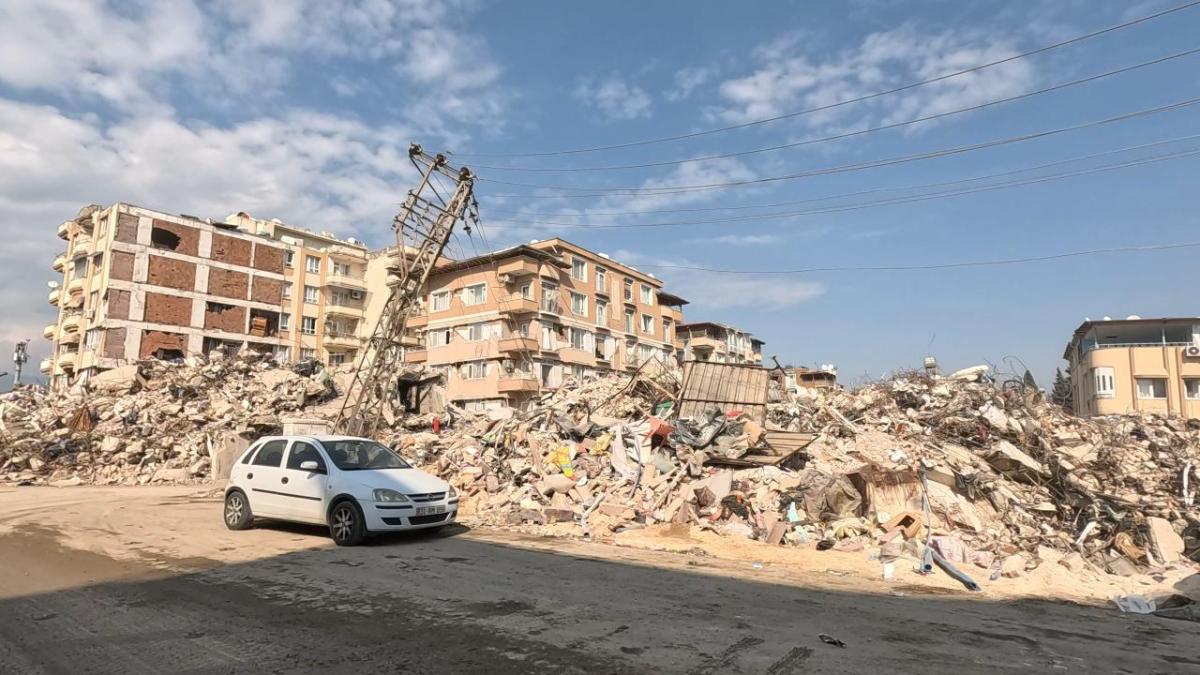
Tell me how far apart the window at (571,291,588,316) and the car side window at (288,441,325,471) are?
144 feet

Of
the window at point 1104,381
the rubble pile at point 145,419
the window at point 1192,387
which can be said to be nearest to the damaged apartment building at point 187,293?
the rubble pile at point 145,419

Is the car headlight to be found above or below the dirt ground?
above

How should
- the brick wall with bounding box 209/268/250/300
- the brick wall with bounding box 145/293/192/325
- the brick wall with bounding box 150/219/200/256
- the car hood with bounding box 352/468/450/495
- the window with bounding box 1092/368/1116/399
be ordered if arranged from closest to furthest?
the car hood with bounding box 352/468/450/495, the window with bounding box 1092/368/1116/399, the brick wall with bounding box 145/293/192/325, the brick wall with bounding box 150/219/200/256, the brick wall with bounding box 209/268/250/300

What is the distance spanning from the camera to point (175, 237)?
2223 inches

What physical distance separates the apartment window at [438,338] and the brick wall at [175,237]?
892 inches

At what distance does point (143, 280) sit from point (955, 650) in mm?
62937

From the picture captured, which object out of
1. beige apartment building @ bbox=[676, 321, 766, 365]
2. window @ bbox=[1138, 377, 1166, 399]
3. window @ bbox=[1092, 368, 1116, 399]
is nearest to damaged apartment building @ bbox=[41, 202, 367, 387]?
beige apartment building @ bbox=[676, 321, 766, 365]

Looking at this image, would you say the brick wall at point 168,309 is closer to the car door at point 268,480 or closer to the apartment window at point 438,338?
the apartment window at point 438,338

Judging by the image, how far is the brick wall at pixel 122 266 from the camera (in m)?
51.7

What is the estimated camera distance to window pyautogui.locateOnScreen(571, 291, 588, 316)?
54781 mm

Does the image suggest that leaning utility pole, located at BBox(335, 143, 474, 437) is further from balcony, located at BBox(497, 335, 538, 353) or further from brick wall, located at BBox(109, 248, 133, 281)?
brick wall, located at BBox(109, 248, 133, 281)

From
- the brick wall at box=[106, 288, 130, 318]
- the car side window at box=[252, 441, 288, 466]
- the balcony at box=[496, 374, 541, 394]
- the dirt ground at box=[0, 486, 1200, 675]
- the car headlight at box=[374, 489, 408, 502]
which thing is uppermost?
the brick wall at box=[106, 288, 130, 318]

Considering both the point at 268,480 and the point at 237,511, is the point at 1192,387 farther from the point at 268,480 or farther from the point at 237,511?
the point at 237,511

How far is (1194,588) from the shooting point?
8844mm
